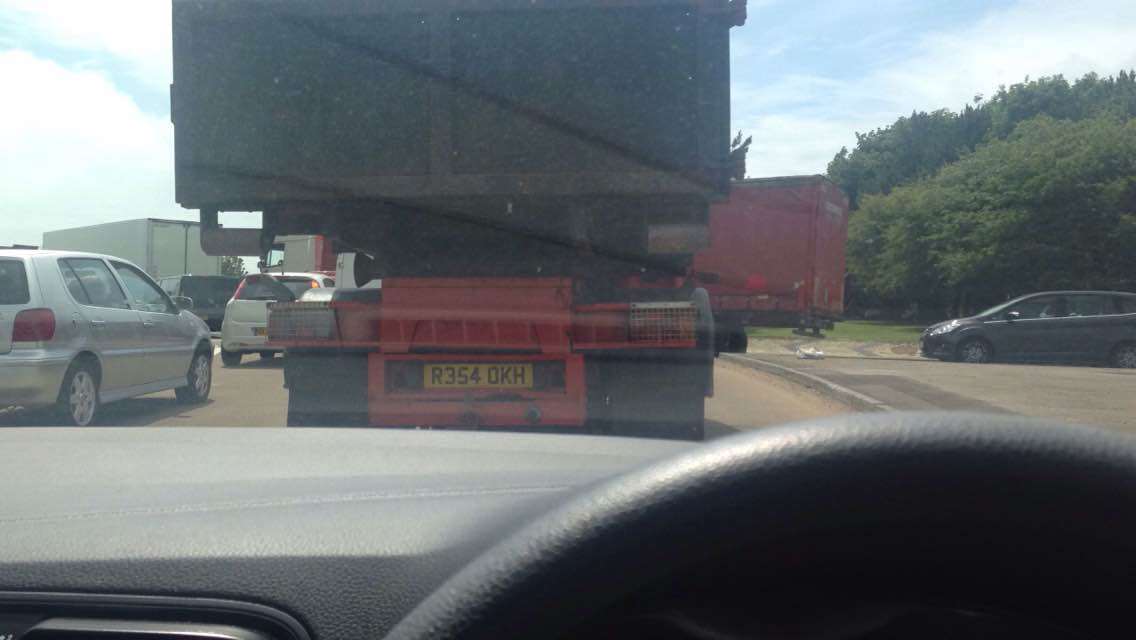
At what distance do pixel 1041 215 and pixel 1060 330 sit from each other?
20.0 meters

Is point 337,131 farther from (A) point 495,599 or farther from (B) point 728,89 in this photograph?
(A) point 495,599

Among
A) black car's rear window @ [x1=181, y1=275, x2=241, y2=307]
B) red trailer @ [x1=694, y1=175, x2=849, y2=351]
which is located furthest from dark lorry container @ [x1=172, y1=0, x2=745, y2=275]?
black car's rear window @ [x1=181, y1=275, x2=241, y2=307]

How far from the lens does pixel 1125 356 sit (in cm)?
1638

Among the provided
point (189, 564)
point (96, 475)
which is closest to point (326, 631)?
point (189, 564)

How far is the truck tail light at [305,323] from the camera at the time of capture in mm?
5934

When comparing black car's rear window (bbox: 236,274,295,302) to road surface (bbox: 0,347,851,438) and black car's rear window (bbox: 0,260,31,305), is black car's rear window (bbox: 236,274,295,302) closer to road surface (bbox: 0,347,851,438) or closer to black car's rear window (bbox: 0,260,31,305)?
road surface (bbox: 0,347,851,438)

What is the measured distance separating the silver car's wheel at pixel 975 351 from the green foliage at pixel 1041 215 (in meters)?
19.1

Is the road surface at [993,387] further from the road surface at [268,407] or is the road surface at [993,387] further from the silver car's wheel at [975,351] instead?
the silver car's wheel at [975,351]

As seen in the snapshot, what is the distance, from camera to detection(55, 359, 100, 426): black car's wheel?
7359mm

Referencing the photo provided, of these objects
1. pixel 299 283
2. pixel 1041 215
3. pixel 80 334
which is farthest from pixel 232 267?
pixel 1041 215

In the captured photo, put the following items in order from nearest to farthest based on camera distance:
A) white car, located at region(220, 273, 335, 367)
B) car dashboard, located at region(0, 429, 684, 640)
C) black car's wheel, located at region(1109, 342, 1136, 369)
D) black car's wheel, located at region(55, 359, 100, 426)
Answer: car dashboard, located at region(0, 429, 684, 640), black car's wheel, located at region(55, 359, 100, 426), white car, located at region(220, 273, 335, 367), black car's wheel, located at region(1109, 342, 1136, 369)

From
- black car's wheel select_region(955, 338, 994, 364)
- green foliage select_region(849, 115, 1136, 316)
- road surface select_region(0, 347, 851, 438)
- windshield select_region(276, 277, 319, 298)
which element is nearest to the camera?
road surface select_region(0, 347, 851, 438)

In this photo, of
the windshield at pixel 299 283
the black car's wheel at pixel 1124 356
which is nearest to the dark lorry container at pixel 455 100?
the windshield at pixel 299 283

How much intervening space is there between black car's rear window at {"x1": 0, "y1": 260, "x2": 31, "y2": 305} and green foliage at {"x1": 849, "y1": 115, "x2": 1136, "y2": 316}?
33567 mm
